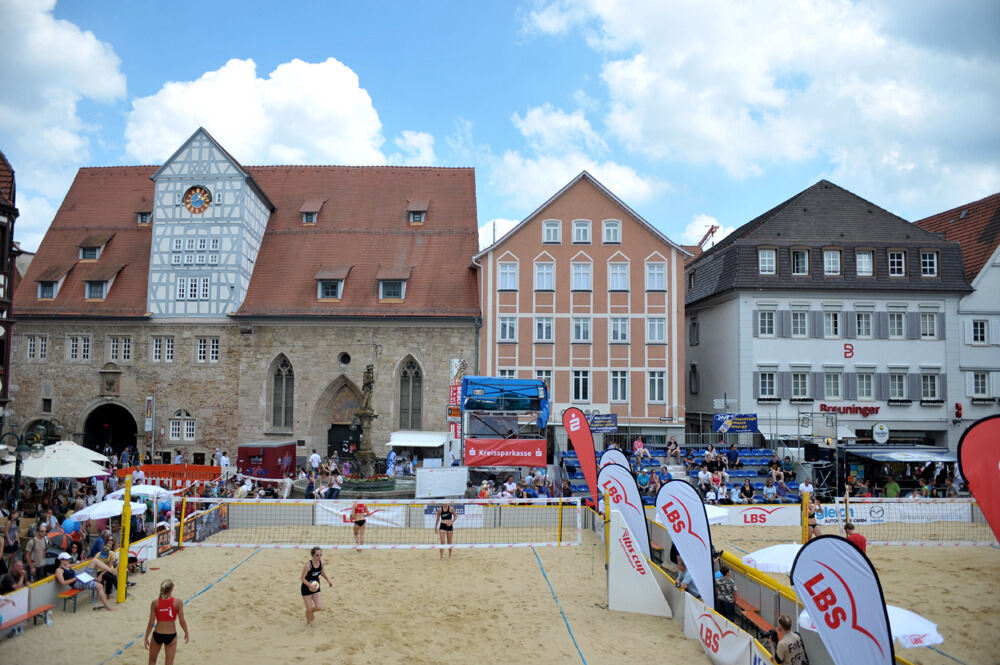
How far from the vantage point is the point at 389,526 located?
2178cm

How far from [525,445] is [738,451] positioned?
9.63 metres

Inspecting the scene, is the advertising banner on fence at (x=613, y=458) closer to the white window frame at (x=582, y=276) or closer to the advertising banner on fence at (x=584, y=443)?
the advertising banner on fence at (x=584, y=443)

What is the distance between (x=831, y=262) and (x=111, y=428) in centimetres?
3517

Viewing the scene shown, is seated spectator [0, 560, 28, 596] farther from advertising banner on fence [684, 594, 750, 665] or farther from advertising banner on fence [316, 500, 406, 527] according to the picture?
advertising banner on fence [684, 594, 750, 665]

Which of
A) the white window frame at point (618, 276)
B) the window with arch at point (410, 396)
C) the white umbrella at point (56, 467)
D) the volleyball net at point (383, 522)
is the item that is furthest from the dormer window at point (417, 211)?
the white umbrella at point (56, 467)

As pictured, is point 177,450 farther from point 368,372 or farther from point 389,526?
point 389,526

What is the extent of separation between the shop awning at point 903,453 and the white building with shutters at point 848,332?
318 cm

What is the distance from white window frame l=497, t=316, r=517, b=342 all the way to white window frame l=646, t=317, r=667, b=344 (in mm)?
5997

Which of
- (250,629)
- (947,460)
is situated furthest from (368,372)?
(947,460)

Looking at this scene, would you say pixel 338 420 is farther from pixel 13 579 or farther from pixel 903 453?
pixel 903 453

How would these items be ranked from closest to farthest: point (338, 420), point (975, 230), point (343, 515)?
point (343, 515), point (338, 420), point (975, 230)

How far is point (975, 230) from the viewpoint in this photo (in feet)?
117

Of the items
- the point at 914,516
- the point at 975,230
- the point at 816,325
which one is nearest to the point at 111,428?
the point at 816,325

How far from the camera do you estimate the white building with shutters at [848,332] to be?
33.1m
